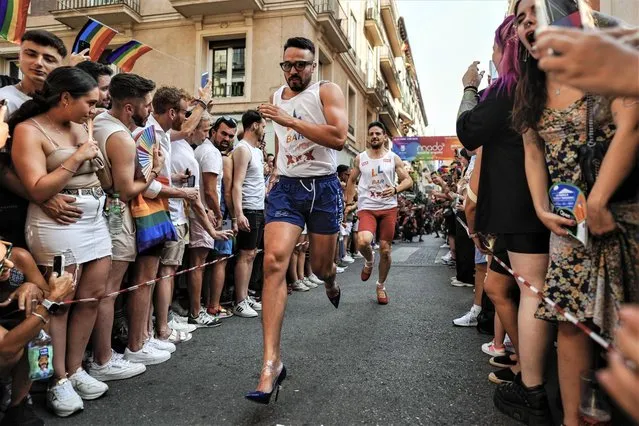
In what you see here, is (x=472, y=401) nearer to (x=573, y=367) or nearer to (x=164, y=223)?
(x=573, y=367)

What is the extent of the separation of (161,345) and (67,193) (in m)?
1.54

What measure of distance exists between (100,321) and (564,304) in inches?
106

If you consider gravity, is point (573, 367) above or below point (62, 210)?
below

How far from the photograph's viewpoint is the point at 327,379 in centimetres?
300

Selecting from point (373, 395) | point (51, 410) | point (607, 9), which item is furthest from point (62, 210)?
point (607, 9)

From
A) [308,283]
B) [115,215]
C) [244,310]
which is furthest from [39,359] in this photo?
[308,283]

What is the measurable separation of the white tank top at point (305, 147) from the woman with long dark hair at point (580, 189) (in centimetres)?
132

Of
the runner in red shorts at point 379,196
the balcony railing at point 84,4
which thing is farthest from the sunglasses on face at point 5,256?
the balcony railing at point 84,4

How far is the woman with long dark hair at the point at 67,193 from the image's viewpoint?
8.25 ft

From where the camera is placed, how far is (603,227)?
187cm

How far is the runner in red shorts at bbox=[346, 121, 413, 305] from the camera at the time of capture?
5.89 meters

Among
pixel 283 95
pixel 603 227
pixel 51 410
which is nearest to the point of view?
pixel 603 227

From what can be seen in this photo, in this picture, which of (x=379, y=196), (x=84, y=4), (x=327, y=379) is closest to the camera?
(x=327, y=379)

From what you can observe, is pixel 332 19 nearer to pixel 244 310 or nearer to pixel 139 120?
pixel 244 310
